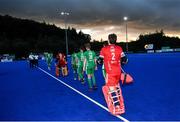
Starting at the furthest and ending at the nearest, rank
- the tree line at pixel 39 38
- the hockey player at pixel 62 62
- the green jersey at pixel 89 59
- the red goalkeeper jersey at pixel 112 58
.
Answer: the tree line at pixel 39 38
the hockey player at pixel 62 62
the green jersey at pixel 89 59
the red goalkeeper jersey at pixel 112 58

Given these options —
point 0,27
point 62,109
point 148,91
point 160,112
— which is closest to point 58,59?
point 148,91

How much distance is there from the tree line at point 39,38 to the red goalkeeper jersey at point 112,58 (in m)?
93.4

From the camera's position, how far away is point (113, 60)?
7500 mm

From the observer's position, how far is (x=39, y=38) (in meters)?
135

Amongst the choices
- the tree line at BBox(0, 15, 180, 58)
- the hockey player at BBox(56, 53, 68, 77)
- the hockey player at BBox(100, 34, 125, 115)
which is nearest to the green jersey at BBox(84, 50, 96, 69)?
the hockey player at BBox(100, 34, 125, 115)

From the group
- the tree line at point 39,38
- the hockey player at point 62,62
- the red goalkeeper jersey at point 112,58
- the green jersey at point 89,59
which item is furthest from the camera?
the tree line at point 39,38

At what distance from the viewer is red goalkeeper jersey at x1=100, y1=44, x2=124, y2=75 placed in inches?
294

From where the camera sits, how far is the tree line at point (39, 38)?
106 meters

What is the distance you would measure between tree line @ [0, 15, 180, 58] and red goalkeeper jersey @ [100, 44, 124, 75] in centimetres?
9338

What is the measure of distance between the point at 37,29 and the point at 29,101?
157443mm

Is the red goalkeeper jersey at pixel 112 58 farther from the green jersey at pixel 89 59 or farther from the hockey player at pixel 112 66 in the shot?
the green jersey at pixel 89 59

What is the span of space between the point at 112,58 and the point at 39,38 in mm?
129696

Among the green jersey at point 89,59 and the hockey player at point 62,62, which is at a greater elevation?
the green jersey at point 89,59

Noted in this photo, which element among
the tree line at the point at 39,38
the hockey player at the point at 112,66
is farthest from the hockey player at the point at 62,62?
the tree line at the point at 39,38
